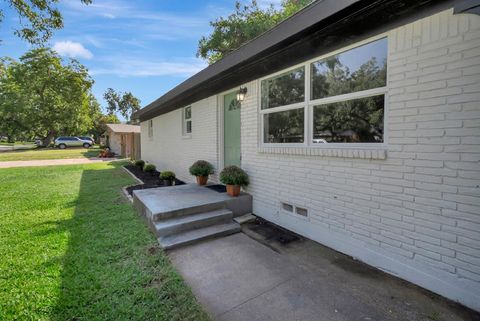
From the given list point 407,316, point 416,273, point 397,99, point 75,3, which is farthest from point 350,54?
point 75,3

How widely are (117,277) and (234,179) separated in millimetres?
2604

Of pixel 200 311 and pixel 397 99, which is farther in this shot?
pixel 397 99

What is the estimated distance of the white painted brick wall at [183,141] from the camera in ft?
21.4

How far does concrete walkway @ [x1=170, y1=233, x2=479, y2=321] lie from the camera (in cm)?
217

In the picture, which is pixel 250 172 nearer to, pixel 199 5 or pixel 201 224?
pixel 201 224

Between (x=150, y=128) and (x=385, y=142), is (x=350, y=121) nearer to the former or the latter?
(x=385, y=142)

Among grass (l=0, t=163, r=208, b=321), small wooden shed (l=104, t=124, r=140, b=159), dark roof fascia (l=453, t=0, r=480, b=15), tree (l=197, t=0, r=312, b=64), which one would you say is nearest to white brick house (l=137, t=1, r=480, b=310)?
dark roof fascia (l=453, t=0, r=480, b=15)

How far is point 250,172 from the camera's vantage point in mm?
5051

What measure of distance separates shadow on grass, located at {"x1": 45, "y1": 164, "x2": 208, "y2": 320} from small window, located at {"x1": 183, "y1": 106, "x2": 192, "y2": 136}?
13.3 feet

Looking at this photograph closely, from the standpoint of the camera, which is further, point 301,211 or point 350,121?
point 301,211

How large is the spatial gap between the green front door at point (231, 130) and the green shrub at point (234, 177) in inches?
25.8

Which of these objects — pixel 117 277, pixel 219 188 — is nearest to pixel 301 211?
pixel 219 188

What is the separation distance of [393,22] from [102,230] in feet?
16.6

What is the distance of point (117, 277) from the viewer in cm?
275
